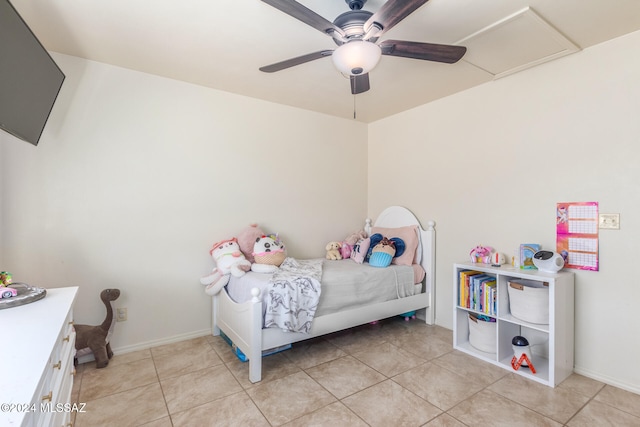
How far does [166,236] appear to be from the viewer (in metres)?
2.78

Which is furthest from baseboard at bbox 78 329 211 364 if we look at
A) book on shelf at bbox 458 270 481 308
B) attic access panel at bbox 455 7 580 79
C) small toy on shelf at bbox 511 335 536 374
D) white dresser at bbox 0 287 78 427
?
attic access panel at bbox 455 7 580 79

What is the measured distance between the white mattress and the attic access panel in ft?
6.27

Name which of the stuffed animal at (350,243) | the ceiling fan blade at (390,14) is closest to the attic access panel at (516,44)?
the ceiling fan blade at (390,14)

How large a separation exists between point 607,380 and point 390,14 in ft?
8.97

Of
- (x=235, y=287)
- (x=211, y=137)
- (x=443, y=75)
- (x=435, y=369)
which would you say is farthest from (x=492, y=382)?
(x=211, y=137)

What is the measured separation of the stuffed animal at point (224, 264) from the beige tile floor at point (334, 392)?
541 mm

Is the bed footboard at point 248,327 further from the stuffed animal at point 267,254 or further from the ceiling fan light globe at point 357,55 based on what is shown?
the ceiling fan light globe at point 357,55

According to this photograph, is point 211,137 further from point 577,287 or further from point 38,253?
point 577,287

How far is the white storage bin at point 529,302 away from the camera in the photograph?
2.22 meters

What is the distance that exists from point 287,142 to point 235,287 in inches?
65.8

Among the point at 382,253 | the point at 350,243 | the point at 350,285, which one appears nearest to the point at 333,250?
the point at 350,243

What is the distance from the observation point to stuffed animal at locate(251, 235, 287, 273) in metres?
2.76

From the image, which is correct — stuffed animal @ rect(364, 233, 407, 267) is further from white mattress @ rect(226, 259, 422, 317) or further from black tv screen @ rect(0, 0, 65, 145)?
black tv screen @ rect(0, 0, 65, 145)

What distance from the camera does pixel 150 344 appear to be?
2.70 metres
